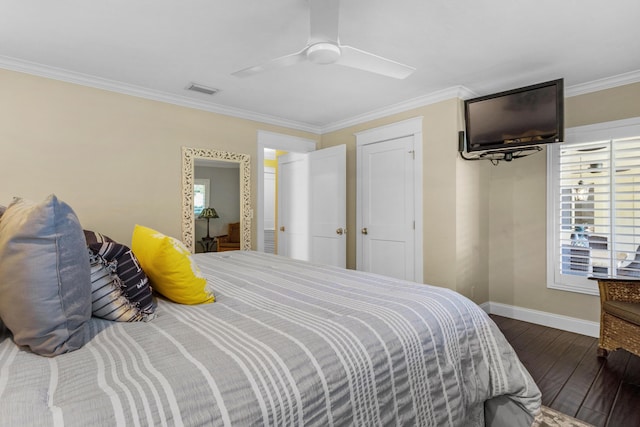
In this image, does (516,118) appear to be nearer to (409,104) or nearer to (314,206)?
(409,104)

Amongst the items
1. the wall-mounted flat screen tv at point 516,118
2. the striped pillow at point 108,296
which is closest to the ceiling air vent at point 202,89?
the striped pillow at point 108,296

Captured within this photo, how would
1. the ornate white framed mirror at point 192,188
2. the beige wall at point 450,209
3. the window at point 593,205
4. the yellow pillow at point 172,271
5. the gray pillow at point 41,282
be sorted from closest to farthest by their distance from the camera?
the gray pillow at point 41,282, the yellow pillow at point 172,271, the window at point 593,205, the beige wall at point 450,209, the ornate white framed mirror at point 192,188

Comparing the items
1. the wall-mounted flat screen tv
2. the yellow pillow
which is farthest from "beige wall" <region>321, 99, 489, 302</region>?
the yellow pillow

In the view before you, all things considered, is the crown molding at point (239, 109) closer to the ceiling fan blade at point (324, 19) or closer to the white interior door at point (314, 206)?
the white interior door at point (314, 206)

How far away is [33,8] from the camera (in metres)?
1.96

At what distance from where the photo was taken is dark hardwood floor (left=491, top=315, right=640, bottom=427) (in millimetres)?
1851

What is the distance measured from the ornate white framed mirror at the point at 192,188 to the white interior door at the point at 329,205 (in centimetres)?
94

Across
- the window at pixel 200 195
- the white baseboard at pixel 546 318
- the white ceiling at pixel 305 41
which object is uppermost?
the white ceiling at pixel 305 41

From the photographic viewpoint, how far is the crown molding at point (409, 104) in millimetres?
3254

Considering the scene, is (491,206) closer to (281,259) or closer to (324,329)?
(281,259)

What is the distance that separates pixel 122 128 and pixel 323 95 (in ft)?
6.87

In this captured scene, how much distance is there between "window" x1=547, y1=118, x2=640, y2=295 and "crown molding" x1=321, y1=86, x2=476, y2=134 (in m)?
1.10

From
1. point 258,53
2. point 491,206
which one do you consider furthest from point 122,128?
point 491,206

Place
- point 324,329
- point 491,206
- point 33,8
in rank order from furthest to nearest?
point 491,206, point 33,8, point 324,329
